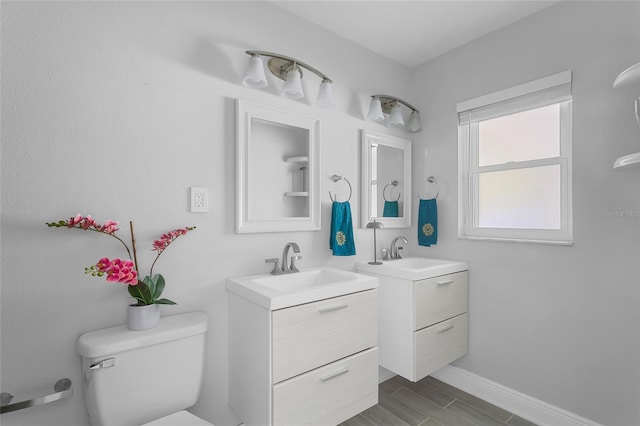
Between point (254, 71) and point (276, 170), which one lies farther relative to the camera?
point (276, 170)

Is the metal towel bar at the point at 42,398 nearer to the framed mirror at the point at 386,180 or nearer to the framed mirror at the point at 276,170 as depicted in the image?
the framed mirror at the point at 276,170

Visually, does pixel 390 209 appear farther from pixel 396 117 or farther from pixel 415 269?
pixel 396 117

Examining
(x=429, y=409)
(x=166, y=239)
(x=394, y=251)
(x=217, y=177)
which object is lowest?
(x=429, y=409)

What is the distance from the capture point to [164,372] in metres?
1.19

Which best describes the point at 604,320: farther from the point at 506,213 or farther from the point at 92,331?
the point at 92,331

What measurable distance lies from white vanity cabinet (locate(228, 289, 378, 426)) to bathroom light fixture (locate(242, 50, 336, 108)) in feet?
3.68

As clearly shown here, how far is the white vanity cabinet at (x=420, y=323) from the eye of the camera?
176cm

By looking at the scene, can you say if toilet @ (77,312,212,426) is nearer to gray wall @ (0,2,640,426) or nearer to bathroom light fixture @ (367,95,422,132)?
gray wall @ (0,2,640,426)

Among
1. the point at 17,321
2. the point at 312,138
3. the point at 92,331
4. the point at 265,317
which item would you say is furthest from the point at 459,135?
the point at 17,321

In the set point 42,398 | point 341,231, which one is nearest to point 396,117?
point 341,231

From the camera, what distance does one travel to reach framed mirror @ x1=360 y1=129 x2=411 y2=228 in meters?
2.15

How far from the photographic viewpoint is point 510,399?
74.2 inches

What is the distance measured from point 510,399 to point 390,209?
1.44 m

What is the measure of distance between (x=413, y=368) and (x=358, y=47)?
7.16 ft
